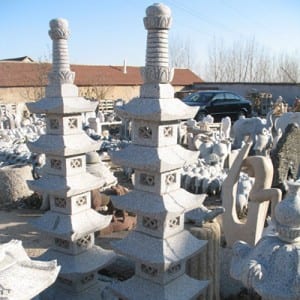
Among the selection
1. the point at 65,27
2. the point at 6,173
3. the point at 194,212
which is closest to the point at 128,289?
the point at 194,212

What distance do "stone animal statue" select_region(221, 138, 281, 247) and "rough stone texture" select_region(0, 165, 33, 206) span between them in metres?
5.16

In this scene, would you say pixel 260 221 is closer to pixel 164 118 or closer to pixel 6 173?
pixel 164 118

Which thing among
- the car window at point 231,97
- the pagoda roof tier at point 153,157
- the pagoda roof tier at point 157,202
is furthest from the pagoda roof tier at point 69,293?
the car window at point 231,97

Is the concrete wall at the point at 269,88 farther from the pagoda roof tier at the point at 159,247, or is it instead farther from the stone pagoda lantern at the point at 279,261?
the stone pagoda lantern at the point at 279,261

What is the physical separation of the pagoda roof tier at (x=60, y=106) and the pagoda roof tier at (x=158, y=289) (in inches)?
78.1

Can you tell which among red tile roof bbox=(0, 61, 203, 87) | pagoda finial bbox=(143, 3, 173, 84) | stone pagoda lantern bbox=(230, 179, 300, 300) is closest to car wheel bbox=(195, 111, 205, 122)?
red tile roof bbox=(0, 61, 203, 87)

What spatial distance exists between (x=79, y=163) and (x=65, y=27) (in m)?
1.57

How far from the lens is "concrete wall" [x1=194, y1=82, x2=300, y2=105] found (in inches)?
960

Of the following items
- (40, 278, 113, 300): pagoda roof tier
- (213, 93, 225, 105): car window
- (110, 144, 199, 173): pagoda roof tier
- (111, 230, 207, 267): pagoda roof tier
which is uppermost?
(213, 93, 225, 105): car window

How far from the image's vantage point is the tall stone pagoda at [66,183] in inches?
175

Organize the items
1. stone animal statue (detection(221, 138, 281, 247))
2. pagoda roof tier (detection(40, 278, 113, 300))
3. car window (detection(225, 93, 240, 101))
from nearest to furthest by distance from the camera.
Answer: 1. pagoda roof tier (detection(40, 278, 113, 300))
2. stone animal statue (detection(221, 138, 281, 247))
3. car window (detection(225, 93, 240, 101))

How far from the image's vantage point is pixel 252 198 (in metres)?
5.75

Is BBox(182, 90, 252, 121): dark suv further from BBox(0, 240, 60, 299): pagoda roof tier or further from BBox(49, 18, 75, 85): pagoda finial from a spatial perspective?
BBox(0, 240, 60, 299): pagoda roof tier

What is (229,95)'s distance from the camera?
19828 millimetres
